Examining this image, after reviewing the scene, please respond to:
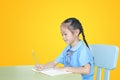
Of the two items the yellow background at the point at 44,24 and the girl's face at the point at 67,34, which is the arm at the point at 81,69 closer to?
the girl's face at the point at 67,34

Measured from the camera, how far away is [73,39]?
1.83 m

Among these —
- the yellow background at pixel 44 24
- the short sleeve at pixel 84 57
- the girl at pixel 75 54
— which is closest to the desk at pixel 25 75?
the girl at pixel 75 54

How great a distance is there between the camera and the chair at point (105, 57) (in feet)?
5.37

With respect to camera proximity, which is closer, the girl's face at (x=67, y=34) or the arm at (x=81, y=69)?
the arm at (x=81, y=69)

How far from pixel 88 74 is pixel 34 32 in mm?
1177

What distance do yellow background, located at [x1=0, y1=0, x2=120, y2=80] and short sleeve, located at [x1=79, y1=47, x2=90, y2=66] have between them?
1086mm

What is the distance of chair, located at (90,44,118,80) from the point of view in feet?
5.37

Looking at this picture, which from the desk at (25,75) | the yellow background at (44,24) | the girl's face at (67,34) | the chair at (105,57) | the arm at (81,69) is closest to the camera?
the desk at (25,75)

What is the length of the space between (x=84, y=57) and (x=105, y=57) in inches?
5.7

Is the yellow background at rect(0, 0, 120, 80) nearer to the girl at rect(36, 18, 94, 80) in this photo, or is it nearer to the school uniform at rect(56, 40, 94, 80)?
the girl at rect(36, 18, 94, 80)

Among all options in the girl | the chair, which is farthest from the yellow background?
the chair

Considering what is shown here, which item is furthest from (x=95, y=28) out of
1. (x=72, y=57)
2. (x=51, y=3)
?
(x=72, y=57)

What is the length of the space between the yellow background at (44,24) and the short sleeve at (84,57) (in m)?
1.09

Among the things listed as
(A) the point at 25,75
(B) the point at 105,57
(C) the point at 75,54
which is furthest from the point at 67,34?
(A) the point at 25,75
